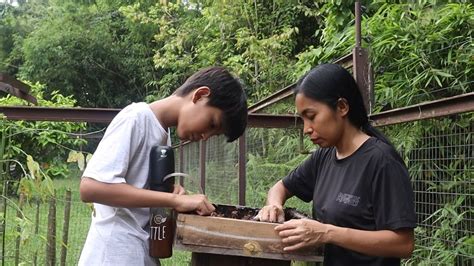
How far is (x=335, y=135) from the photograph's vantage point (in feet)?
6.04

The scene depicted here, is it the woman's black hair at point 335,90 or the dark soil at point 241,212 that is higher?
the woman's black hair at point 335,90

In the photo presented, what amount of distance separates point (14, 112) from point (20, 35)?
71.6ft

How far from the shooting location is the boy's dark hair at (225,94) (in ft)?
6.23

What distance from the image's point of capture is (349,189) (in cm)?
177

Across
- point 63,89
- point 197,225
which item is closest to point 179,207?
point 197,225

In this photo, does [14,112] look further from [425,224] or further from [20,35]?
[20,35]

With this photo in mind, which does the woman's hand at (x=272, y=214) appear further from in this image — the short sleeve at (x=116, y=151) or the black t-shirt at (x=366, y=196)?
the short sleeve at (x=116, y=151)

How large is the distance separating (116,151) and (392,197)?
0.79 metres

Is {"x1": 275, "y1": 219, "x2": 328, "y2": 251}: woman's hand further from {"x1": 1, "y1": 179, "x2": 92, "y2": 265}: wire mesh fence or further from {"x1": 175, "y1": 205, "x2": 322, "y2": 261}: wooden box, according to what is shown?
{"x1": 1, "y1": 179, "x2": 92, "y2": 265}: wire mesh fence

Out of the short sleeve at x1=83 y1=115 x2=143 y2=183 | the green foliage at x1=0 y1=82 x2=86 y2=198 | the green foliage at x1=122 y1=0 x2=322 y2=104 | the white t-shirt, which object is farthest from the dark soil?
the green foliage at x1=122 y1=0 x2=322 y2=104

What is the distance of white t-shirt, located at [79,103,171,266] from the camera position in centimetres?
175

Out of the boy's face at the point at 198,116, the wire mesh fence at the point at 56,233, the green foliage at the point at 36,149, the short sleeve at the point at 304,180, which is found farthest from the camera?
the wire mesh fence at the point at 56,233

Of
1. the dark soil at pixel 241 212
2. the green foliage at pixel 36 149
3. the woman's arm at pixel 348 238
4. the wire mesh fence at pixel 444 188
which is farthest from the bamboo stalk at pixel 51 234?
the woman's arm at pixel 348 238

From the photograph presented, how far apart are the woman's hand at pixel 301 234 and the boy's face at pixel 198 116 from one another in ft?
1.36
